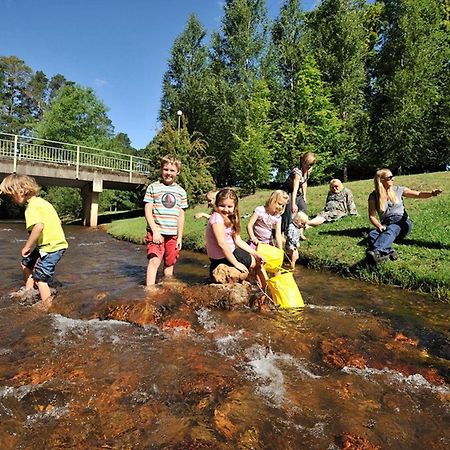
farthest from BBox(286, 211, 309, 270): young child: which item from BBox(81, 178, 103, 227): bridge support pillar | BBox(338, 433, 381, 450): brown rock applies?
BBox(81, 178, 103, 227): bridge support pillar

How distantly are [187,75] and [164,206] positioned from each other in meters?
35.7

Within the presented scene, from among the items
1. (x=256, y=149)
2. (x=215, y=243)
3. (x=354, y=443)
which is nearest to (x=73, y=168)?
(x=256, y=149)

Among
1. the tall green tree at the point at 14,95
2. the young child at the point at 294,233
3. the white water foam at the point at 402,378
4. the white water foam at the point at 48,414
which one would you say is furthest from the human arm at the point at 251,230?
the tall green tree at the point at 14,95

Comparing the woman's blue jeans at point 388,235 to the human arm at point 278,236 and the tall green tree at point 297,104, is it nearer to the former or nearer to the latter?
the human arm at point 278,236

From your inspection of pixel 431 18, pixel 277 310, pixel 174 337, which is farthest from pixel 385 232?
pixel 431 18

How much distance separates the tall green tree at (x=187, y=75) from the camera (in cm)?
3703

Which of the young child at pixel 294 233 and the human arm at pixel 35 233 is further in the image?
the young child at pixel 294 233

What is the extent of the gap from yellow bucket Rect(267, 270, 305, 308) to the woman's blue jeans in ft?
9.94

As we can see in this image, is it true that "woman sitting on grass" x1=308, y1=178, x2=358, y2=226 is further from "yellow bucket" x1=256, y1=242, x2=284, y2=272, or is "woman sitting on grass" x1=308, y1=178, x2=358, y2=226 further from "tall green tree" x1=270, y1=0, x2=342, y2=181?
"tall green tree" x1=270, y1=0, x2=342, y2=181

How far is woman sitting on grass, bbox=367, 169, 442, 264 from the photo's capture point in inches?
290

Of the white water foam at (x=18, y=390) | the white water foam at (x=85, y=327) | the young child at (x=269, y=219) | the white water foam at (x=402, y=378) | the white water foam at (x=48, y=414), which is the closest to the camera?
the white water foam at (x=48, y=414)

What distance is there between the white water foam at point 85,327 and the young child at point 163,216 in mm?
1381

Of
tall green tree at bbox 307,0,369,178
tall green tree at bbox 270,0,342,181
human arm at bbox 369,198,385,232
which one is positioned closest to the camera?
human arm at bbox 369,198,385,232

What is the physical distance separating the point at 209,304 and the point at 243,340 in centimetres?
109
